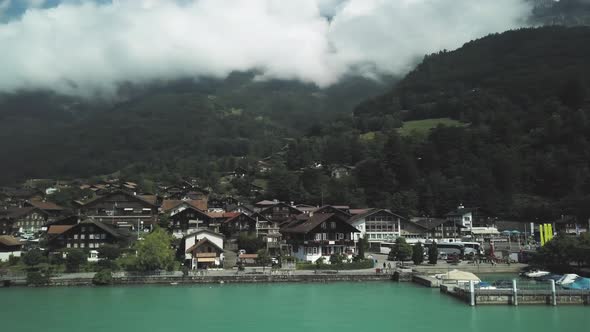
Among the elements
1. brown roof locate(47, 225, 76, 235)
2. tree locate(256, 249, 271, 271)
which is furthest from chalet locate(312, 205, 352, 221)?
brown roof locate(47, 225, 76, 235)

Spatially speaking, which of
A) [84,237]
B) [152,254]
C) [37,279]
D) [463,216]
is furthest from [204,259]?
[463,216]

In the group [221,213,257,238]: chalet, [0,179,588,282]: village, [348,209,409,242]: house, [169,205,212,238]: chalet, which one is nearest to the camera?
[0,179,588,282]: village

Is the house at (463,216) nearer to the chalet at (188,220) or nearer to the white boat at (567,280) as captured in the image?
the chalet at (188,220)

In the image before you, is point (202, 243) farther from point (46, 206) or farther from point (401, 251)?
point (46, 206)

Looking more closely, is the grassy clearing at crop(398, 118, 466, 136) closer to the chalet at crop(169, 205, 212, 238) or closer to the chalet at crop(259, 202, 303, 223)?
the chalet at crop(259, 202, 303, 223)

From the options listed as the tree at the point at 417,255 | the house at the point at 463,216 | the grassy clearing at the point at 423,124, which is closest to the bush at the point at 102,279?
the tree at the point at 417,255

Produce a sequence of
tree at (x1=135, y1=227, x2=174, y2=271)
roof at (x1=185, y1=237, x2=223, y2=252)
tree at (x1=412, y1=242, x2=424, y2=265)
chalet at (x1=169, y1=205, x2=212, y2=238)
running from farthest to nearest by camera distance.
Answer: chalet at (x1=169, y1=205, x2=212, y2=238)
tree at (x1=412, y1=242, x2=424, y2=265)
roof at (x1=185, y1=237, x2=223, y2=252)
tree at (x1=135, y1=227, x2=174, y2=271)
